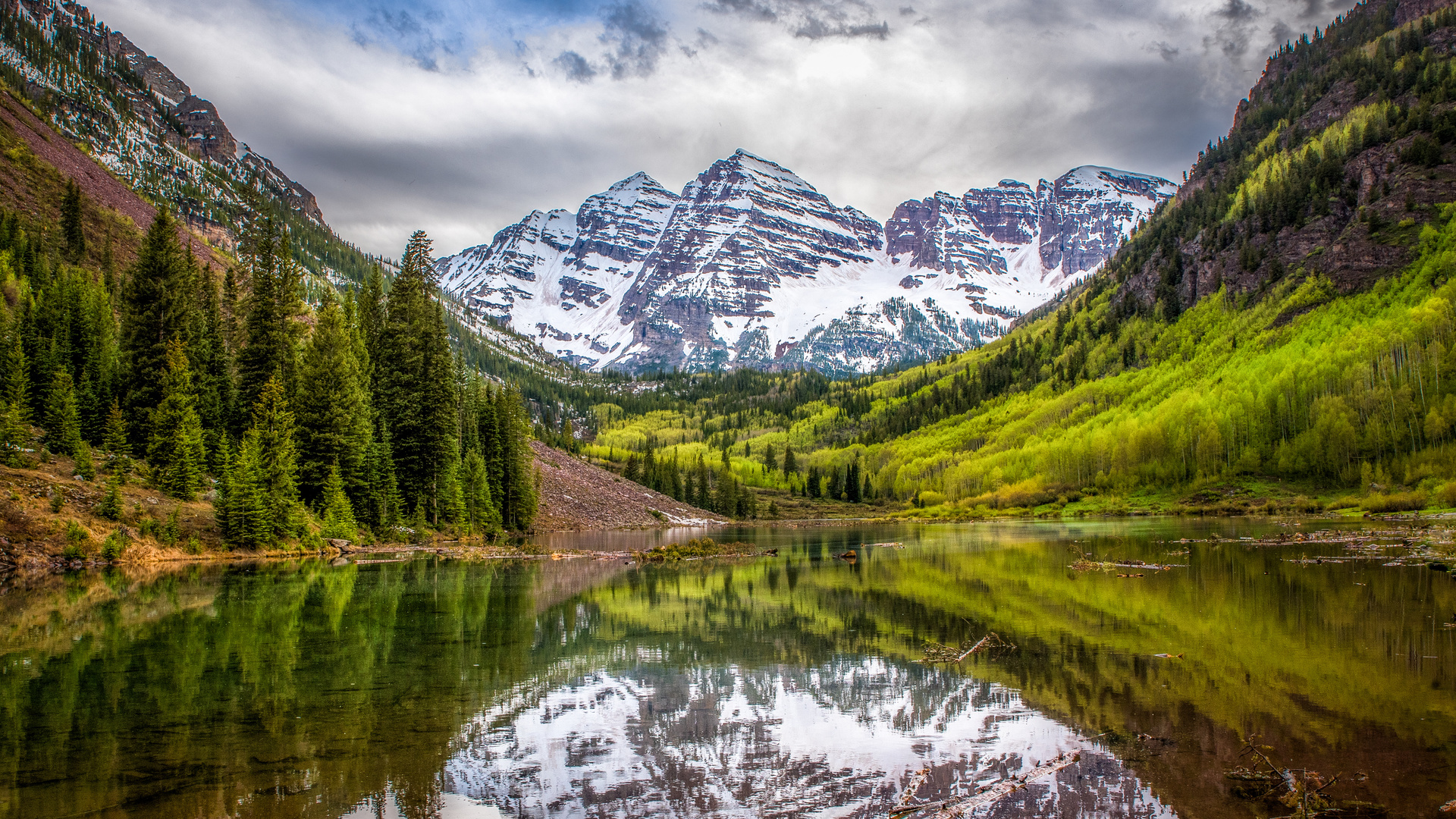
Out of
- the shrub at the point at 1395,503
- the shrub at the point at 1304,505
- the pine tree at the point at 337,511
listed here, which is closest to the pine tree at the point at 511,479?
the pine tree at the point at 337,511

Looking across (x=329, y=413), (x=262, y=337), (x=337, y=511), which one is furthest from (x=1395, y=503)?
(x=262, y=337)

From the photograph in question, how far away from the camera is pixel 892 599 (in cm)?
2627

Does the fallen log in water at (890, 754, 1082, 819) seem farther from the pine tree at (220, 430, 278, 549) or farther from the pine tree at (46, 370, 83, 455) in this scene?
the pine tree at (46, 370, 83, 455)

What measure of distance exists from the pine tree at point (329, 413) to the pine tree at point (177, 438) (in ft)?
21.3

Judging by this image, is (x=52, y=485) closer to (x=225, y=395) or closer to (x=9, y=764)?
(x=225, y=395)

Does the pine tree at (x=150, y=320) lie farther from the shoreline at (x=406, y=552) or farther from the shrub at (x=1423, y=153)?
A: the shrub at (x=1423, y=153)

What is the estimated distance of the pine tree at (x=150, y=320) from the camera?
45.7 m

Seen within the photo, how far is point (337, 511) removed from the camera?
5128 cm

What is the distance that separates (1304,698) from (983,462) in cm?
14352

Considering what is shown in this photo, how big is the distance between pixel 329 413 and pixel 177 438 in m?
9.64

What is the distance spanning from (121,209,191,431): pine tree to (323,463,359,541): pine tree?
422 inches

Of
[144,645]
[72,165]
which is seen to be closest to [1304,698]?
[144,645]

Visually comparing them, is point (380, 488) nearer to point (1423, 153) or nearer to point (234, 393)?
point (234, 393)

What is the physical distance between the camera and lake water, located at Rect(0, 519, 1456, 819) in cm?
883
